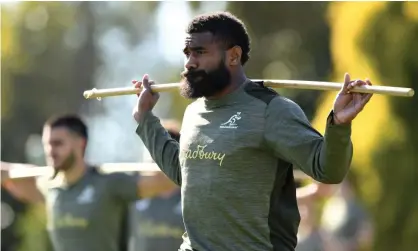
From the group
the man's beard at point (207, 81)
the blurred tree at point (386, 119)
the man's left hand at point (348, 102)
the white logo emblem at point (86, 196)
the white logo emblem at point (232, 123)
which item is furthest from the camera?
the blurred tree at point (386, 119)

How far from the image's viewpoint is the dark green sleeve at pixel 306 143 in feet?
18.8

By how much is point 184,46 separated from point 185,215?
0.89m

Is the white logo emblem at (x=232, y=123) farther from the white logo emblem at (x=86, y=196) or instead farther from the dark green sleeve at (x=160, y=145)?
the white logo emblem at (x=86, y=196)

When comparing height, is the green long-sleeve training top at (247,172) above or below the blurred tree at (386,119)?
above

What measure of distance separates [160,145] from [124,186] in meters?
3.10

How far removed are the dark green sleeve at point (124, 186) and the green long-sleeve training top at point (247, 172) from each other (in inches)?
144

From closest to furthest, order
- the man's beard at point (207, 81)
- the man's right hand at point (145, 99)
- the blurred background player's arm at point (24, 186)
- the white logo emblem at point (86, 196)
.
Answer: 1. the man's beard at point (207, 81)
2. the man's right hand at point (145, 99)
3. the white logo emblem at point (86, 196)
4. the blurred background player's arm at point (24, 186)

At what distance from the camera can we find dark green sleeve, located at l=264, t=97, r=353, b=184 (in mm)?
5723

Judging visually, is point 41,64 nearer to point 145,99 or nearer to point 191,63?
point 145,99

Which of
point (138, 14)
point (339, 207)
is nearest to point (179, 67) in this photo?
point (138, 14)

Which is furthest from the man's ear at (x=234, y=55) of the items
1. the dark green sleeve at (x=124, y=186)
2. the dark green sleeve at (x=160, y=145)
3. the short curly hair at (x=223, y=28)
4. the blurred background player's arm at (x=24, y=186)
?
the blurred background player's arm at (x=24, y=186)

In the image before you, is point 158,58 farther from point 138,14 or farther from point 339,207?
point 339,207

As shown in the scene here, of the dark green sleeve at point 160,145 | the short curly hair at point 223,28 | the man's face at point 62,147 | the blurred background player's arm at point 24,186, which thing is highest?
the short curly hair at point 223,28

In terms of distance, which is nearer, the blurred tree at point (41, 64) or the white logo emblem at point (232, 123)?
the white logo emblem at point (232, 123)
